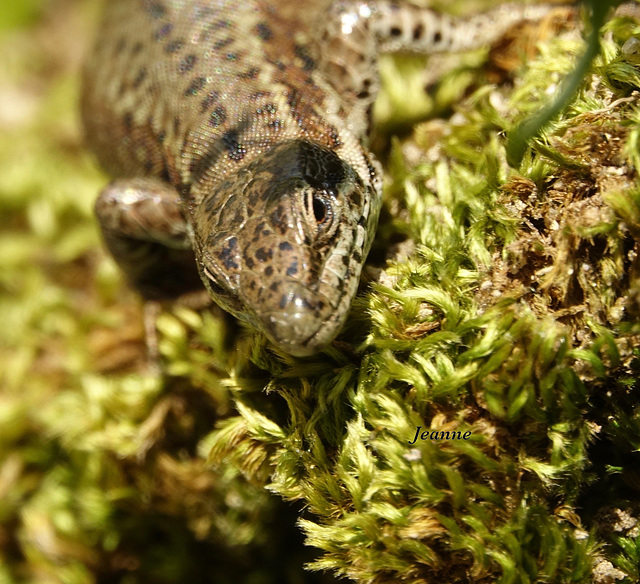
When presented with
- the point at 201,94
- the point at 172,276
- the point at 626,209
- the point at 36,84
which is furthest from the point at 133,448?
the point at 36,84

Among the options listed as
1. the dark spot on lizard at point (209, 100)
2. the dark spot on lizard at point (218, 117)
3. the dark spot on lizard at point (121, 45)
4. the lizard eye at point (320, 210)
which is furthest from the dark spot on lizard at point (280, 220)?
the dark spot on lizard at point (121, 45)

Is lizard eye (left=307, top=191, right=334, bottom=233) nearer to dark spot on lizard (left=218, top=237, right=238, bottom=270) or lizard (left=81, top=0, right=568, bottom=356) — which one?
lizard (left=81, top=0, right=568, bottom=356)

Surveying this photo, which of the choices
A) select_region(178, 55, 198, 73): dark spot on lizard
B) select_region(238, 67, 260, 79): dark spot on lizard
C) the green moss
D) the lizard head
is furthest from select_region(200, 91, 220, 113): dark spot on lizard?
the green moss

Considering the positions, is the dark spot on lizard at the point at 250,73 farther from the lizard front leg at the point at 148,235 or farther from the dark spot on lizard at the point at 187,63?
the lizard front leg at the point at 148,235

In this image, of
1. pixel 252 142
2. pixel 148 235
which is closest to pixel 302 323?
pixel 252 142

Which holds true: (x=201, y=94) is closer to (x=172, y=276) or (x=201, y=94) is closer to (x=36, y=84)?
(x=172, y=276)

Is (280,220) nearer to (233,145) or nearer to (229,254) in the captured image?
(229,254)
